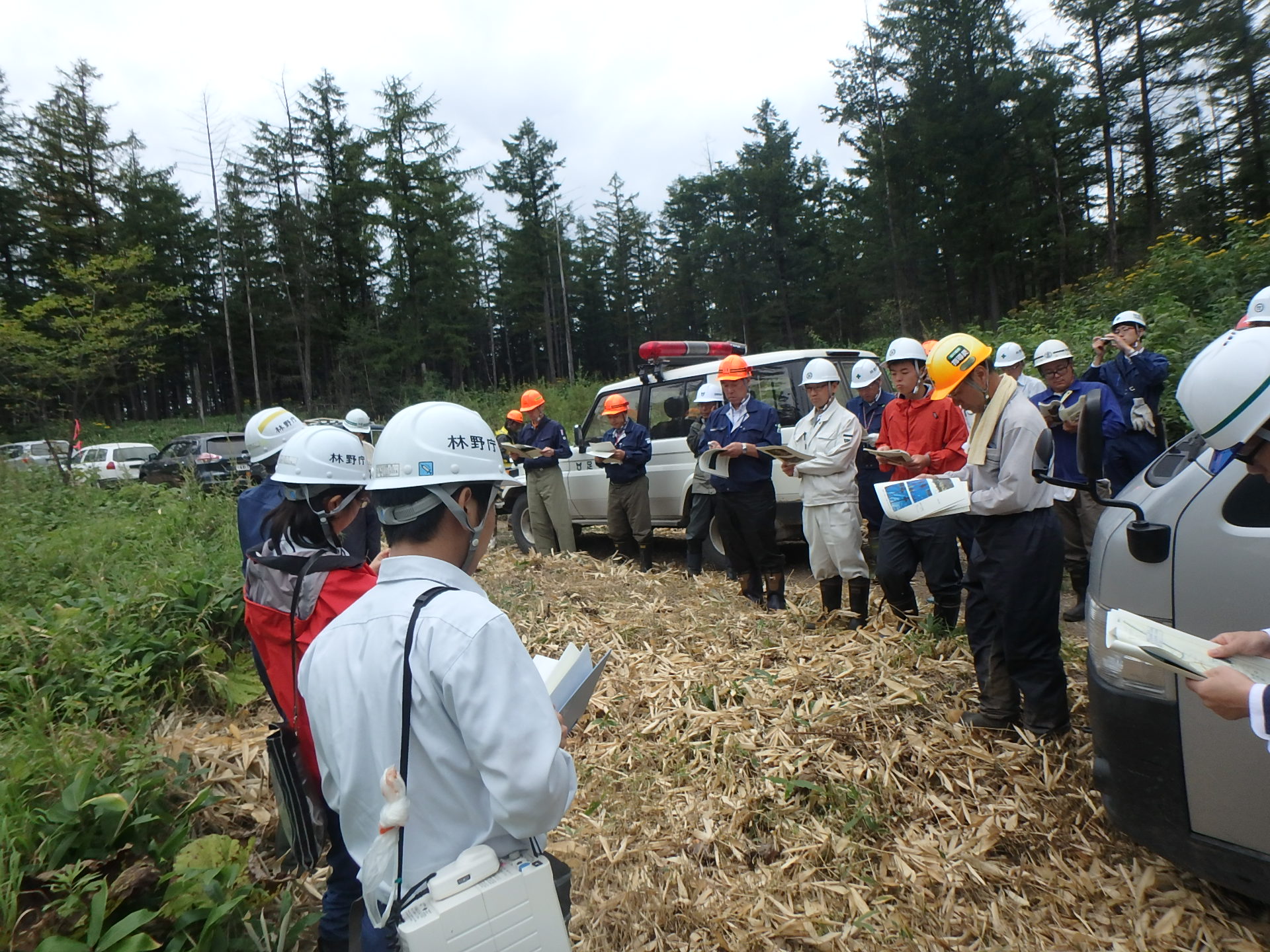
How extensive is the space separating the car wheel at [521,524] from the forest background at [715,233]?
9.47 metres

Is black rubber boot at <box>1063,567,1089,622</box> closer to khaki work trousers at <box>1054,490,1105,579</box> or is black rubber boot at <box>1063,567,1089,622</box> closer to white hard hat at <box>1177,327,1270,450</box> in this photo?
khaki work trousers at <box>1054,490,1105,579</box>

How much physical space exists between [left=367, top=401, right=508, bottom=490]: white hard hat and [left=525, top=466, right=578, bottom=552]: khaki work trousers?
739cm

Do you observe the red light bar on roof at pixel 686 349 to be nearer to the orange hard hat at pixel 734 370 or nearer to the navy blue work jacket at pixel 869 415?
the navy blue work jacket at pixel 869 415

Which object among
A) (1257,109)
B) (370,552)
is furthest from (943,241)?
(370,552)

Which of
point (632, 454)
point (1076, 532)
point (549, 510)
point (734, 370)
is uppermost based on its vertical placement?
point (734, 370)

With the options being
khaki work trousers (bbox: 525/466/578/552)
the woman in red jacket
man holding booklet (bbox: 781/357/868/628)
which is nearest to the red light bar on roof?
khaki work trousers (bbox: 525/466/578/552)

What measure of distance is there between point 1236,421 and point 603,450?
7.09m

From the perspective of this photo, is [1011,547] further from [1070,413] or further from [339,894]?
[339,894]

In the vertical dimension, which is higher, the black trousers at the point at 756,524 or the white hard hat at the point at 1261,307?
Result: the white hard hat at the point at 1261,307

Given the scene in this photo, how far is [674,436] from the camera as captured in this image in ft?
27.6

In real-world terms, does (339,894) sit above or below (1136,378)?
below

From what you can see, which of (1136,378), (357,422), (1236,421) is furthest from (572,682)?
(357,422)

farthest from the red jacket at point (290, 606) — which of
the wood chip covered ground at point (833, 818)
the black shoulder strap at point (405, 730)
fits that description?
the wood chip covered ground at point (833, 818)

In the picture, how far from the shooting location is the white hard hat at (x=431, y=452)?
160 centimetres
